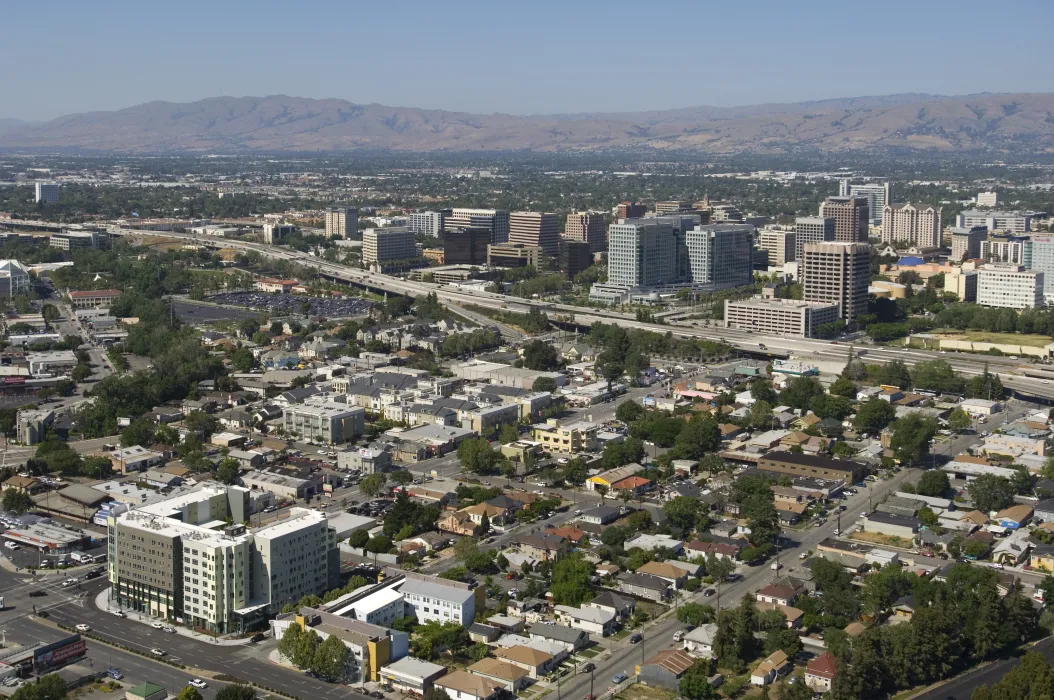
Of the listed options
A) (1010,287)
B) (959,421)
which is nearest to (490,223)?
(1010,287)

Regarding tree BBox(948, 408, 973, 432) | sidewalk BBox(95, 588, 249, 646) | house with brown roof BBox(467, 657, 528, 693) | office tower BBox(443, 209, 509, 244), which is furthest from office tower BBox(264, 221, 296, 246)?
house with brown roof BBox(467, 657, 528, 693)

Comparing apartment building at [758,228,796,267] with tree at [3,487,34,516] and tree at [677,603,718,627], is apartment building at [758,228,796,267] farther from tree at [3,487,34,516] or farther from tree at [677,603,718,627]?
tree at [677,603,718,627]

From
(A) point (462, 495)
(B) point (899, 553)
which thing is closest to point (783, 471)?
(B) point (899, 553)

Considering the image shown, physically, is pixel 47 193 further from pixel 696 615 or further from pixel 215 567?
pixel 696 615

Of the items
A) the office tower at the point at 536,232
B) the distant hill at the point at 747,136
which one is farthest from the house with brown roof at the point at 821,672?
the distant hill at the point at 747,136

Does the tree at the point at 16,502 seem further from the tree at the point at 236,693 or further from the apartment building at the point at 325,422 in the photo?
the tree at the point at 236,693
